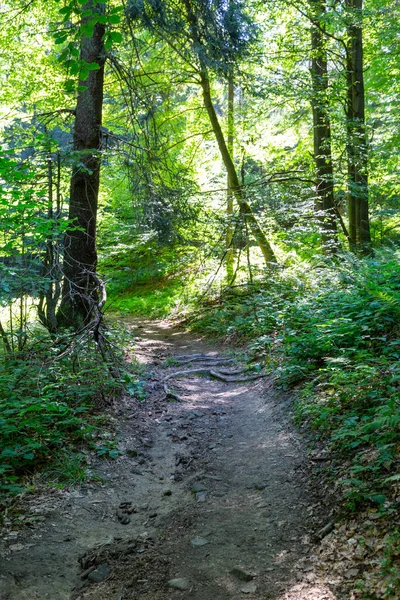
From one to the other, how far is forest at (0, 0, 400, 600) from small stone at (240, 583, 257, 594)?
0.06 feet

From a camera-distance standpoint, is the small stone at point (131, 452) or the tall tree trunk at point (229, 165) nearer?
the small stone at point (131, 452)

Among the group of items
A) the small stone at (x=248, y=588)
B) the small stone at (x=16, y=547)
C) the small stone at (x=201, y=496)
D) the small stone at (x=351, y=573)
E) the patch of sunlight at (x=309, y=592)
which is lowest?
the small stone at (x=201, y=496)

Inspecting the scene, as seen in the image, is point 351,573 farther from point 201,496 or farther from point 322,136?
point 322,136

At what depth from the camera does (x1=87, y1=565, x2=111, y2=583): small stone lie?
10.5 feet

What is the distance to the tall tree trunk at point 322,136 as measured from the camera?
1180cm

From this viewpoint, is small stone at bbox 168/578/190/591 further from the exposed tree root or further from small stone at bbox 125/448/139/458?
the exposed tree root

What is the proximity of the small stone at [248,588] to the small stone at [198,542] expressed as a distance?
0.59m

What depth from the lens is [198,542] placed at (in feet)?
11.6

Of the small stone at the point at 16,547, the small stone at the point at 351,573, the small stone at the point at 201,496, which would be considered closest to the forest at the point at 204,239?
the small stone at the point at 351,573

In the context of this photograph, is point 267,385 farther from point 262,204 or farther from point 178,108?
point 178,108

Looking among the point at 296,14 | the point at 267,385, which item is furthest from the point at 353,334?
the point at 296,14

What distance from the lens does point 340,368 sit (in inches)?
209

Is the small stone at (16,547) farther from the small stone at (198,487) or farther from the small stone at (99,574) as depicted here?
the small stone at (198,487)

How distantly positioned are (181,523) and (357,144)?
1091cm
